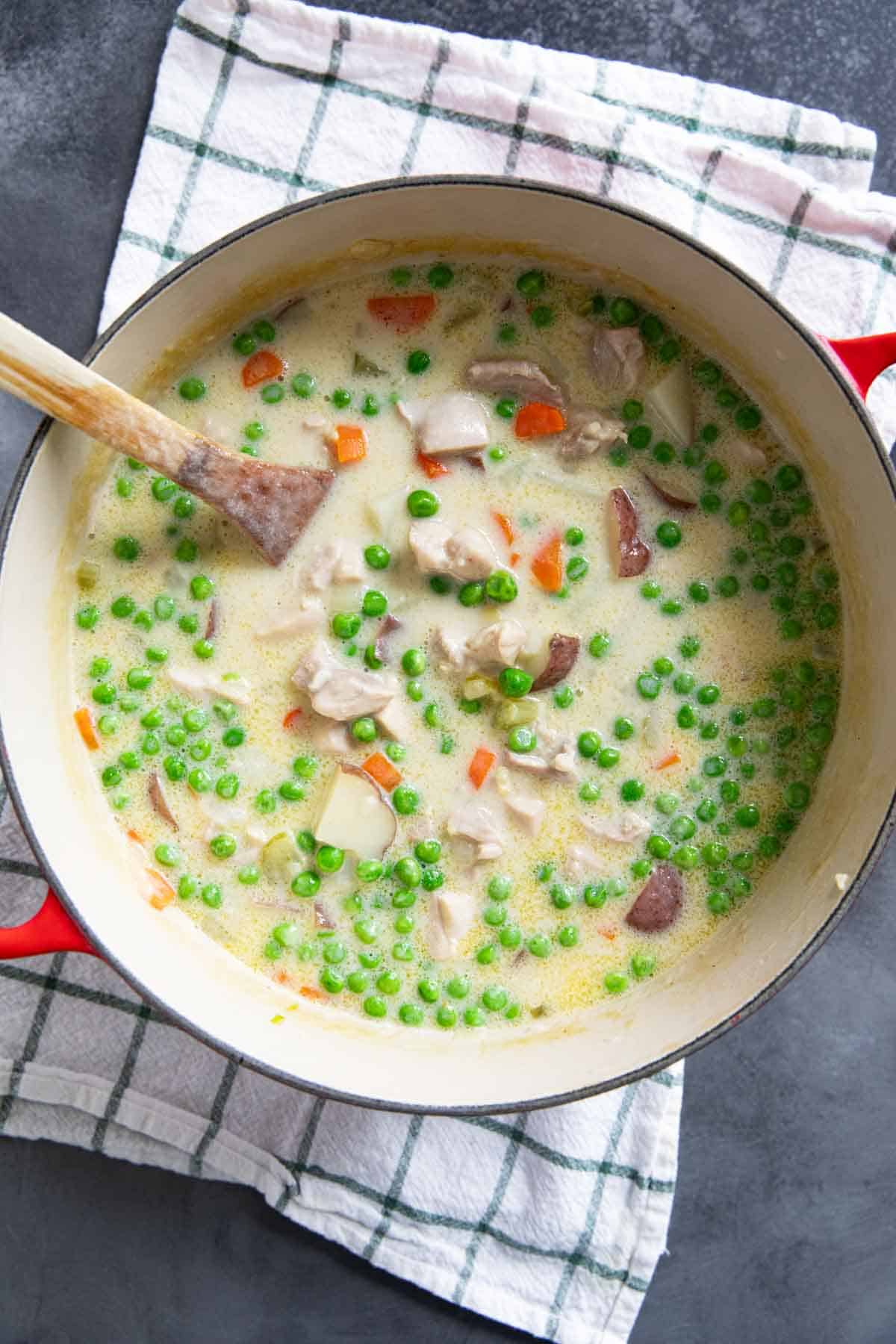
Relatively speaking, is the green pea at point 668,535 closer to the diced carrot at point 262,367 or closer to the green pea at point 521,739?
the green pea at point 521,739

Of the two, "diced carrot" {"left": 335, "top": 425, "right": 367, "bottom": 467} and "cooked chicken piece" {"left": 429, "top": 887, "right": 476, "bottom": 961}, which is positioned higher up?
"diced carrot" {"left": 335, "top": 425, "right": 367, "bottom": 467}

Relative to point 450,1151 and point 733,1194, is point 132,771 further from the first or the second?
point 733,1194

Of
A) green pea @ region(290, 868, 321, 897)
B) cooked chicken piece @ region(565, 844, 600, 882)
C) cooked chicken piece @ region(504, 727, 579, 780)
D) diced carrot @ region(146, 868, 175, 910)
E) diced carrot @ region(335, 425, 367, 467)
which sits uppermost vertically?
diced carrot @ region(335, 425, 367, 467)

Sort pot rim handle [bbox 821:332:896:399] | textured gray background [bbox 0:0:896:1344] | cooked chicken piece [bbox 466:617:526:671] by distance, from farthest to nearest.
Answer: textured gray background [bbox 0:0:896:1344] < cooked chicken piece [bbox 466:617:526:671] < pot rim handle [bbox 821:332:896:399]

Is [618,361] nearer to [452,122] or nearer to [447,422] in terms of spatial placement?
[447,422]

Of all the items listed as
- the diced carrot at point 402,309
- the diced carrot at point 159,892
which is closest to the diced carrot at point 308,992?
the diced carrot at point 159,892

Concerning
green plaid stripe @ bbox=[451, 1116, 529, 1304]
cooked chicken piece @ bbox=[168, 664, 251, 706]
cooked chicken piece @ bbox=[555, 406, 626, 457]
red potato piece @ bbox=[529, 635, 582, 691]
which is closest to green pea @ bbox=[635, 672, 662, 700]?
red potato piece @ bbox=[529, 635, 582, 691]

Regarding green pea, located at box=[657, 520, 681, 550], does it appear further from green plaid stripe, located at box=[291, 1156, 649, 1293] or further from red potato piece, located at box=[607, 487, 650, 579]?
green plaid stripe, located at box=[291, 1156, 649, 1293]

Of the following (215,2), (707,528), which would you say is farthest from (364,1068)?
(215,2)
